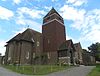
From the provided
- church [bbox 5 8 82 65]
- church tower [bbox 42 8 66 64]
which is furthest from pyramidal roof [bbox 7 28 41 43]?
church tower [bbox 42 8 66 64]

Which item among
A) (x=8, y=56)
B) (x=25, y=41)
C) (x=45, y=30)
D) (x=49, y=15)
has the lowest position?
(x=8, y=56)

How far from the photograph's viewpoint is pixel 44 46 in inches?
1970

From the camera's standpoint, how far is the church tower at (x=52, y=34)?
47125 millimetres

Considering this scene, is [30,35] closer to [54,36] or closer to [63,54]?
[54,36]

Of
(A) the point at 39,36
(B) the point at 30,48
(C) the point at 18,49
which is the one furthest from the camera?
(A) the point at 39,36

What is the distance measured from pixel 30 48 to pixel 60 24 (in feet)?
45.0

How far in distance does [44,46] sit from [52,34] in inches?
196

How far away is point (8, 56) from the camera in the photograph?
44.8 meters

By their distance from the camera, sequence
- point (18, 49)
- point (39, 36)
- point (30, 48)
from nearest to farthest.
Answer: point (18, 49) → point (30, 48) → point (39, 36)

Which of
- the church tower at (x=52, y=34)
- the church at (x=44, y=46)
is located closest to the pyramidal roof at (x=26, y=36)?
the church at (x=44, y=46)

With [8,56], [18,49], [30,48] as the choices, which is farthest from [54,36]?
[8,56]

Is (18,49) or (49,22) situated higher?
(49,22)

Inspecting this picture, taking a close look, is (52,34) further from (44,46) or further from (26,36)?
(26,36)

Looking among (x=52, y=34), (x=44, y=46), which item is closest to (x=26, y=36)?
(x=44, y=46)
